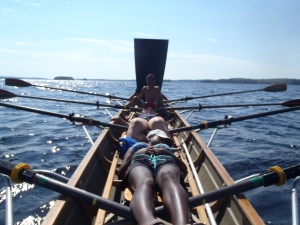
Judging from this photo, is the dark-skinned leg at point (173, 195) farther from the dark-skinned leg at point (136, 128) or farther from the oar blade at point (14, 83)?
the oar blade at point (14, 83)

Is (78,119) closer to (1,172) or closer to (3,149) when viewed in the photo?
(1,172)

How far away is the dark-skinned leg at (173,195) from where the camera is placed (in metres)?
2.25

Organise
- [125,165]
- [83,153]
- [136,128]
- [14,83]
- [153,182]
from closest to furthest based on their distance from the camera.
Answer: [153,182], [125,165], [136,128], [14,83], [83,153]

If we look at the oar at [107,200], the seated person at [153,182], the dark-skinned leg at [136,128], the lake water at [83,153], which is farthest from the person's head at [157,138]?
the lake water at [83,153]

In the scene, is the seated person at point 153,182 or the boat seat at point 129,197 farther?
the boat seat at point 129,197

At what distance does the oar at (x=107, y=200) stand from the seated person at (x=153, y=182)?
161 millimetres

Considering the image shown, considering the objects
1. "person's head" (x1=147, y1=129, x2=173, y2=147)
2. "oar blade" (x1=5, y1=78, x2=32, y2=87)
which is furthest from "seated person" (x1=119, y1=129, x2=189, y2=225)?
"oar blade" (x1=5, y1=78, x2=32, y2=87)

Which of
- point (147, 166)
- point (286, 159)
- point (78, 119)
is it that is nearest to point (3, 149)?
point (78, 119)

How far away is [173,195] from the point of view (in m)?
2.47

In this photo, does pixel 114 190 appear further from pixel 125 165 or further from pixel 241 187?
pixel 241 187

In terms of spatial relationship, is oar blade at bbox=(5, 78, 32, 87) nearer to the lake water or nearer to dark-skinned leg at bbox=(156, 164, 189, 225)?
the lake water

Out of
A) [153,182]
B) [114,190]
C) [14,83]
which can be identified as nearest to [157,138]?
[114,190]

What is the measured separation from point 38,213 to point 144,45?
954cm

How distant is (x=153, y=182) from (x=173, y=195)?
0.32 m
